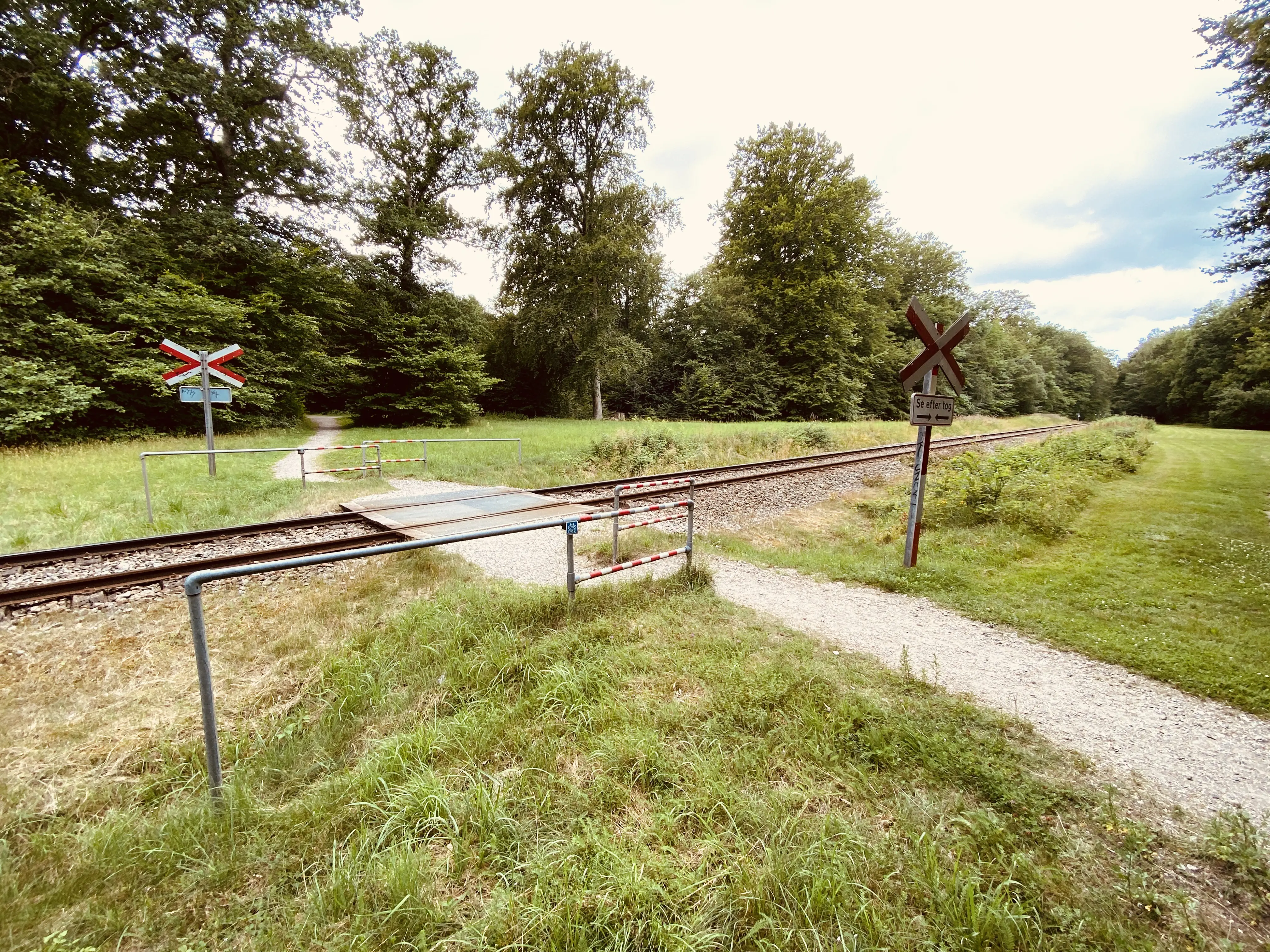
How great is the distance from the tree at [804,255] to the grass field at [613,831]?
105 feet

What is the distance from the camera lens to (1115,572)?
6207 mm

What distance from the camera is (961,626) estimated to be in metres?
4.89

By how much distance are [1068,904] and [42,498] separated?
13.9 metres

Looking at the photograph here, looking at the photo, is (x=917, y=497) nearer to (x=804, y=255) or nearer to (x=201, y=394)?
(x=201, y=394)

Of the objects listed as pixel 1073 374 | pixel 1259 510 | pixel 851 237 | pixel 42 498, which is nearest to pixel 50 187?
pixel 42 498

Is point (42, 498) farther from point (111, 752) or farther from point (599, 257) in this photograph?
point (599, 257)

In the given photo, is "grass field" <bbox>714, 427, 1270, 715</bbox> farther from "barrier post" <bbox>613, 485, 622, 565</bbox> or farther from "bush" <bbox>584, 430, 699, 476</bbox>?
"bush" <bbox>584, 430, 699, 476</bbox>

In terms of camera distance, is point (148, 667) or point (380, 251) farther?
point (380, 251)

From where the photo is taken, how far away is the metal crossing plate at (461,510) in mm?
7051

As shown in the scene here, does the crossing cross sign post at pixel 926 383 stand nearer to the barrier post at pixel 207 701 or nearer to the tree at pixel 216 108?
the barrier post at pixel 207 701

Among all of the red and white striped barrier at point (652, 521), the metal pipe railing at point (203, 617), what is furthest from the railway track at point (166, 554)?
the metal pipe railing at point (203, 617)

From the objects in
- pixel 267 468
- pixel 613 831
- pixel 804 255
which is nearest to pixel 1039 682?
pixel 613 831

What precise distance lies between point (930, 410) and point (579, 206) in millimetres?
27845

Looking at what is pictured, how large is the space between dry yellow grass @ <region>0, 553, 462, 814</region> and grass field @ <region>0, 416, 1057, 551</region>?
10.6 ft
